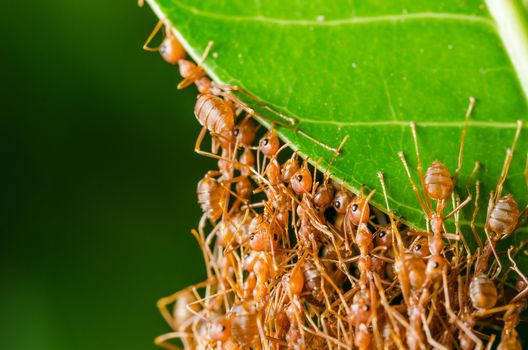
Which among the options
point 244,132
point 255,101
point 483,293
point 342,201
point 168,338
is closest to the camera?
point 483,293

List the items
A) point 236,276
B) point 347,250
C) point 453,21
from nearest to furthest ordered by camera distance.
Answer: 1. point 453,21
2. point 347,250
3. point 236,276

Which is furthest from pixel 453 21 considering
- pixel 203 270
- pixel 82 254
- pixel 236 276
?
pixel 82 254

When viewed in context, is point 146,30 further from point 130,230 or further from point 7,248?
point 7,248

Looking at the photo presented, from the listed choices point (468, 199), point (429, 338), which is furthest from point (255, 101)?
point (429, 338)

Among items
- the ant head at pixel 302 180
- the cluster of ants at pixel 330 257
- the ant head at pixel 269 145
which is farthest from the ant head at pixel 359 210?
the ant head at pixel 269 145

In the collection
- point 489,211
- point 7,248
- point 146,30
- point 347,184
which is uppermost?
point 146,30

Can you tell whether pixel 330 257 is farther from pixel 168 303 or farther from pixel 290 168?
pixel 168 303

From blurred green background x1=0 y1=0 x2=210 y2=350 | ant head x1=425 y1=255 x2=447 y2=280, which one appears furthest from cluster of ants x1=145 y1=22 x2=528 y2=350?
blurred green background x1=0 y1=0 x2=210 y2=350
